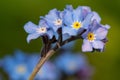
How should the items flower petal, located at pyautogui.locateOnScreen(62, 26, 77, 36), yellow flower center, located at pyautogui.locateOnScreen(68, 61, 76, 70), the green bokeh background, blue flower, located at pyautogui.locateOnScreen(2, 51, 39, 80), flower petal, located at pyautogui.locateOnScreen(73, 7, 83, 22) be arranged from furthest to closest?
the green bokeh background < yellow flower center, located at pyautogui.locateOnScreen(68, 61, 76, 70) < blue flower, located at pyautogui.locateOnScreen(2, 51, 39, 80) < flower petal, located at pyautogui.locateOnScreen(73, 7, 83, 22) < flower petal, located at pyautogui.locateOnScreen(62, 26, 77, 36)

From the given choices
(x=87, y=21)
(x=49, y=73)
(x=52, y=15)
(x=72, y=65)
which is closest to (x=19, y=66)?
(x=49, y=73)

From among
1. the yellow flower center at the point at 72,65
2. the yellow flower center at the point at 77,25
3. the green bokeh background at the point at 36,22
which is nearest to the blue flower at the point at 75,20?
the yellow flower center at the point at 77,25

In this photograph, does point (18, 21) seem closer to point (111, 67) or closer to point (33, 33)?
point (111, 67)

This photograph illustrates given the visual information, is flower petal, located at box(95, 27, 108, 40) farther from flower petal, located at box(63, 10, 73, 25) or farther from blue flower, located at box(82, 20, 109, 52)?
flower petal, located at box(63, 10, 73, 25)

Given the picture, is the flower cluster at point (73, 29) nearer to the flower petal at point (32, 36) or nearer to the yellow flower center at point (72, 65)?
the flower petal at point (32, 36)

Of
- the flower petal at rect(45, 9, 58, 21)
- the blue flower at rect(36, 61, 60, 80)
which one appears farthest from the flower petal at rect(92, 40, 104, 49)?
the blue flower at rect(36, 61, 60, 80)

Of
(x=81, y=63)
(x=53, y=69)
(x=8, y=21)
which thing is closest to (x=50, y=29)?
(x=53, y=69)
